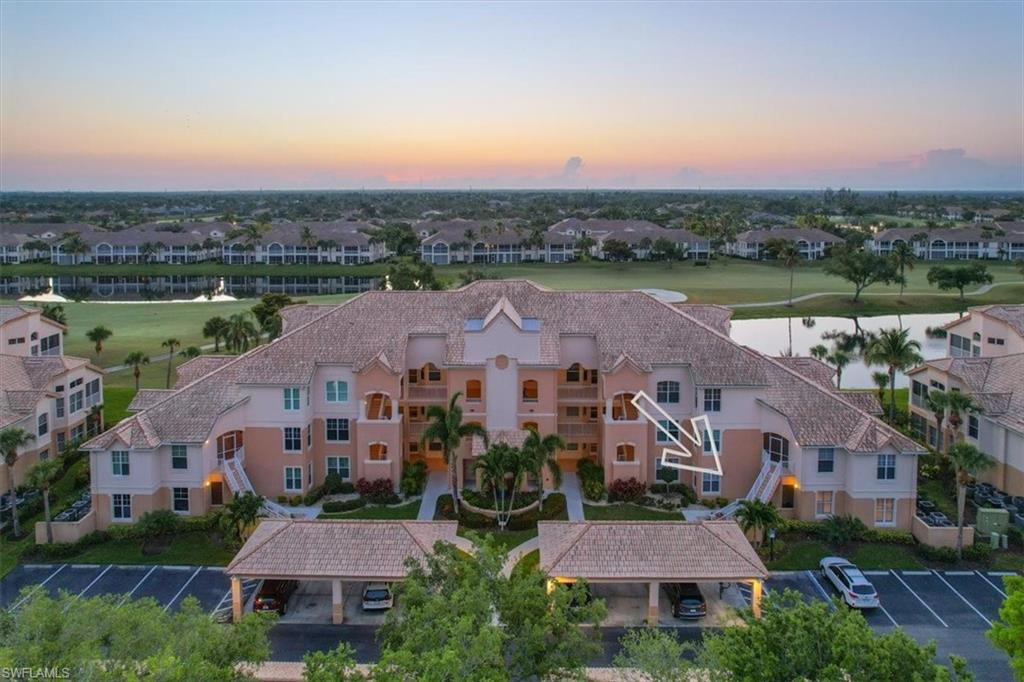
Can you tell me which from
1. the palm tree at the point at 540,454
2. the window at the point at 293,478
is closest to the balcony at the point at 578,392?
the palm tree at the point at 540,454

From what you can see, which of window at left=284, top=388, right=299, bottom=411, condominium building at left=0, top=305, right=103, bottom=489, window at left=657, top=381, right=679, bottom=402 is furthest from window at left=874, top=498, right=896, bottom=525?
condominium building at left=0, top=305, right=103, bottom=489

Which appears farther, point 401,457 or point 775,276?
point 775,276

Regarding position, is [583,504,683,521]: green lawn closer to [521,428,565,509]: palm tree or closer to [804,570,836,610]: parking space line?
[521,428,565,509]: palm tree

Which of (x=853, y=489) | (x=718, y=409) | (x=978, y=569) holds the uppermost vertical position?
(x=718, y=409)

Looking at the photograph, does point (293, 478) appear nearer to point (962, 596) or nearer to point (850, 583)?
point (850, 583)

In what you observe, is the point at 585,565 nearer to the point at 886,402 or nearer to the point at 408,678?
the point at 408,678

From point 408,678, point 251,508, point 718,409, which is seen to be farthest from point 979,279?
point 408,678
